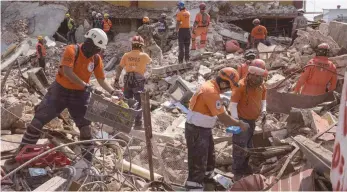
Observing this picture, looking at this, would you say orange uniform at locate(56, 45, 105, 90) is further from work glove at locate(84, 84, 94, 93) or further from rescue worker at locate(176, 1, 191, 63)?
rescue worker at locate(176, 1, 191, 63)

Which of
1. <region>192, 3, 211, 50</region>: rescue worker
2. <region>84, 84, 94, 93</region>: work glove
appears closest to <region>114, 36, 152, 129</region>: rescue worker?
<region>84, 84, 94, 93</region>: work glove

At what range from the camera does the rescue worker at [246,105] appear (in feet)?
17.4

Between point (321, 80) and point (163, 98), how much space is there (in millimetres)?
4545

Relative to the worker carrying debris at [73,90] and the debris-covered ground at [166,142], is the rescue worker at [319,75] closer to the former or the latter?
the debris-covered ground at [166,142]

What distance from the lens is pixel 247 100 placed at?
5.43m

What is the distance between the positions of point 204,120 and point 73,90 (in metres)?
Result: 1.69

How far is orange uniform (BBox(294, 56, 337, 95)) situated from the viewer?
6641 millimetres

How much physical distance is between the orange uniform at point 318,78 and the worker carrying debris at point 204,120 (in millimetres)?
2050

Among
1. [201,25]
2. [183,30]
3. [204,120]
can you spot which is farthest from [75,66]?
[201,25]

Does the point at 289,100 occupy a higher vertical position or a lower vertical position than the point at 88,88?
lower

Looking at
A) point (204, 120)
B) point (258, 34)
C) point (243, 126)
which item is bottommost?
point (243, 126)

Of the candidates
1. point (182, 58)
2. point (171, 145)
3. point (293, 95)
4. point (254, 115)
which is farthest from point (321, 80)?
point (182, 58)

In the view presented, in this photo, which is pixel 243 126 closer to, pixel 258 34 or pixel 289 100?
pixel 289 100

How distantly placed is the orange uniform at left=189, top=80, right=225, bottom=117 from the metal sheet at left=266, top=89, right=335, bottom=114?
7.73ft
